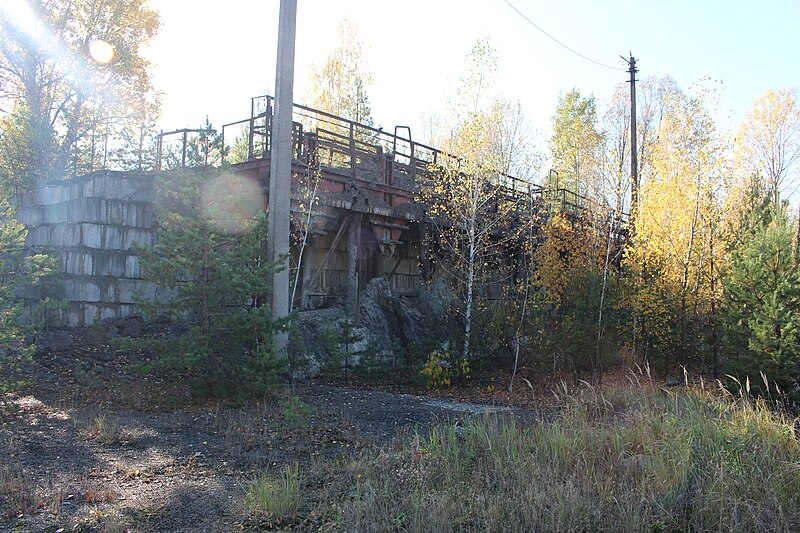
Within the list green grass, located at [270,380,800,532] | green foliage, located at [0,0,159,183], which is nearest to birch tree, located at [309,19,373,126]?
green foliage, located at [0,0,159,183]

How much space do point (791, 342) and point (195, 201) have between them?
947 centimetres

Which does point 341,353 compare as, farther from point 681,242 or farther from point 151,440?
point 681,242

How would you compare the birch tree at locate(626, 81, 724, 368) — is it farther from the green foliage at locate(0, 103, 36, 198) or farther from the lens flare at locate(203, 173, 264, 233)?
the green foliage at locate(0, 103, 36, 198)

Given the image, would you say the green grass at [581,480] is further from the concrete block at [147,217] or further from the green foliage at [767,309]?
the concrete block at [147,217]

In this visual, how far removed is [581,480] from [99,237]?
11.4 meters

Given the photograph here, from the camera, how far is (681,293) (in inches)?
561

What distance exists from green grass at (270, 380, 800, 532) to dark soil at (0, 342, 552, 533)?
914 mm

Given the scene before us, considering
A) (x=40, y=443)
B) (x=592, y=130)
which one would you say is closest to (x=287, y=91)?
(x=40, y=443)

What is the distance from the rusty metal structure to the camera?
43.9 feet

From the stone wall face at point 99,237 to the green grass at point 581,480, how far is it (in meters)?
8.71

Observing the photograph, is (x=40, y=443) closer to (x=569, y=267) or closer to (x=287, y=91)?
(x=287, y=91)

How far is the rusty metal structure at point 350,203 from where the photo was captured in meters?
13.4

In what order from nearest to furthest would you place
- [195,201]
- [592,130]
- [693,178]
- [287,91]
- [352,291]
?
[195,201] < [287,91] < [693,178] < [352,291] < [592,130]

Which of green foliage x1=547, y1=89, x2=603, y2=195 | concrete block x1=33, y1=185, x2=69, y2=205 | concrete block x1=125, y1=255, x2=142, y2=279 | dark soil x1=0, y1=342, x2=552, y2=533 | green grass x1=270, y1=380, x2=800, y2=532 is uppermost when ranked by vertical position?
green foliage x1=547, y1=89, x2=603, y2=195
